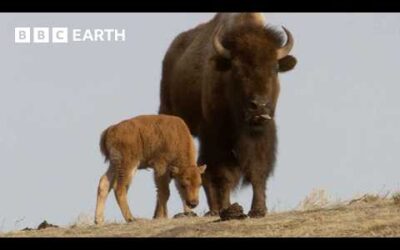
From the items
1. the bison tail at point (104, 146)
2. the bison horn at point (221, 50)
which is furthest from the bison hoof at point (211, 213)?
the bison horn at point (221, 50)

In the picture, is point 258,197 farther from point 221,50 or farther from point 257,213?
point 221,50

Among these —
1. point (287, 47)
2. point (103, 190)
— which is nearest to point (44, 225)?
point (103, 190)

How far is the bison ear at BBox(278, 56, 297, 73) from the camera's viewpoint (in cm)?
1503

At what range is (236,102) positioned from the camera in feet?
46.8

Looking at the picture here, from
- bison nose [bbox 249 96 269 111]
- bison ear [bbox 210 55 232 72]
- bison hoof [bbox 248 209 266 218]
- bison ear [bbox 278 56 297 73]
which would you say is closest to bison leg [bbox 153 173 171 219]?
bison ear [bbox 210 55 232 72]

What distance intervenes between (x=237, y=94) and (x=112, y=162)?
194cm

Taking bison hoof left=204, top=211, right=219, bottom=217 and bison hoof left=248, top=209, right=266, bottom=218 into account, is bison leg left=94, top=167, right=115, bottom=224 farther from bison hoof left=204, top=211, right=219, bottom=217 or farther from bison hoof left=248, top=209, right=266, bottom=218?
bison hoof left=248, top=209, right=266, bottom=218

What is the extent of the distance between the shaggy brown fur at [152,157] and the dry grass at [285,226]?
4.12ft

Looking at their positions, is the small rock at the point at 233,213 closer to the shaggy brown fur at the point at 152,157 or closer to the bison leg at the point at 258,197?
the bison leg at the point at 258,197

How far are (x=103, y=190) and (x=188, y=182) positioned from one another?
1.16 m

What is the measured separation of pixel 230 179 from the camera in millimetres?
15133

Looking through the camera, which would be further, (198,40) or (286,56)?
(198,40)

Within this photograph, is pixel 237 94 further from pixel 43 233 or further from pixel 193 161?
pixel 43 233
